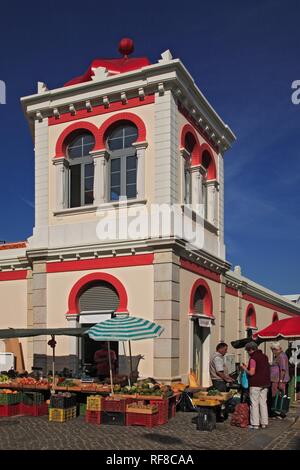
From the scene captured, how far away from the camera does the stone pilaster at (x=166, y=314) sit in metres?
13.1

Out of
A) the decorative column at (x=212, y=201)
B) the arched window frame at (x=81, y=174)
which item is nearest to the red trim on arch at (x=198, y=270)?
the decorative column at (x=212, y=201)

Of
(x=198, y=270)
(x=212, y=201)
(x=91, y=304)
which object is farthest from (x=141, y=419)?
(x=212, y=201)

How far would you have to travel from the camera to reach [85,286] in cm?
1461

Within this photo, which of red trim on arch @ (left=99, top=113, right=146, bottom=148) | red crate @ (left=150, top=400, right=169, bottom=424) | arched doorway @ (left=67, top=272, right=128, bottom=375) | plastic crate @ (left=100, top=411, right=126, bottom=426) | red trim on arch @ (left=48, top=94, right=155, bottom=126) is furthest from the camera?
red trim on arch @ (left=48, top=94, right=155, bottom=126)

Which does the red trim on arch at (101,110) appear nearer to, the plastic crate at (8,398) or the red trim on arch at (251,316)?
the plastic crate at (8,398)

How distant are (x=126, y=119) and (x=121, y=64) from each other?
2180 mm

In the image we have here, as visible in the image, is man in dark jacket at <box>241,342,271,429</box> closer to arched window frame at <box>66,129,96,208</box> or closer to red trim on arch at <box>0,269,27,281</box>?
arched window frame at <box>66,129,96,208</box>

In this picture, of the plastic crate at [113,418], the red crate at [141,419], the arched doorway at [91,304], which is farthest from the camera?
the arched doorway at [91,304]

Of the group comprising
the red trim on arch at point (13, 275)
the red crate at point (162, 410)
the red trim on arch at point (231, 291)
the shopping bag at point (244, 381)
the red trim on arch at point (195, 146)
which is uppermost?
the red trim on arch at point (195, 146)

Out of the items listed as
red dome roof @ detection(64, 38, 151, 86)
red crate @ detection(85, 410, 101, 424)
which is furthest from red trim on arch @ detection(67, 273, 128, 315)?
red dome roof @ detection(64, 38, 151, 86)

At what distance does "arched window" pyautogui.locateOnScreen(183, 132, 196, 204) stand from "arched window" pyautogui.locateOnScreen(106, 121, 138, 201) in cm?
153

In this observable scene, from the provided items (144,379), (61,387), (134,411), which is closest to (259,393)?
(134,411)

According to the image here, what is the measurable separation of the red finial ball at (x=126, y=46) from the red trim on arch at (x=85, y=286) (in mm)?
7037

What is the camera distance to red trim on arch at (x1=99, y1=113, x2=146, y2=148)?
47.3ft
